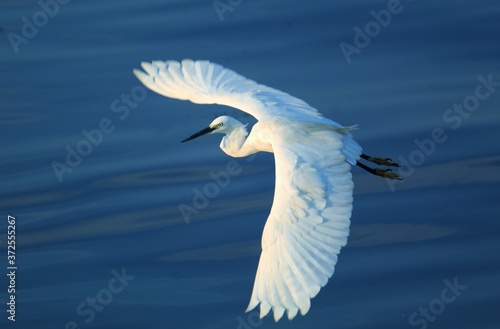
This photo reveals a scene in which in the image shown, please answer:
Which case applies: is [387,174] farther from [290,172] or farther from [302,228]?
[302,228]

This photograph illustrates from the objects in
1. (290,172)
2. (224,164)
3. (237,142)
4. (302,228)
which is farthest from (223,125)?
(302,228)

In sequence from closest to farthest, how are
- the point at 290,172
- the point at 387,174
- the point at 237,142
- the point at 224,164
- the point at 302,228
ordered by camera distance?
the point at 302,228 → the point at 290,172 → the point at 237,142 → the point at 387,174 → the point at 224,164

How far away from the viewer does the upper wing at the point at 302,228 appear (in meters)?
5.16

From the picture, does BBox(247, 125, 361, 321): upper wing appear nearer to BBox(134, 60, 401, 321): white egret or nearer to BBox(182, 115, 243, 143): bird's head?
BBox(134, 60, 401, 321): white egret

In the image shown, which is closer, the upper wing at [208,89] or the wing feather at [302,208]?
the wing feather at [302,208]

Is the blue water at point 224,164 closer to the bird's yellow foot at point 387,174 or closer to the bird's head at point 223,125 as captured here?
the bird's yellow foot at point 387,174

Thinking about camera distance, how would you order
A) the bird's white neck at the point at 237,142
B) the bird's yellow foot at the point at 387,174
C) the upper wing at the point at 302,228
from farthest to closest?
1. the bird's yellow foot at the point at 387,174
2. the bird's white neck at the point at 237,142
3. the upper wing at the point at 302,228

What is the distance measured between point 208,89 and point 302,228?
7.45 ft

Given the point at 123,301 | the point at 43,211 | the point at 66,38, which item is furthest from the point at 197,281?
the point at 66,38

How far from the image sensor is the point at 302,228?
217 inches

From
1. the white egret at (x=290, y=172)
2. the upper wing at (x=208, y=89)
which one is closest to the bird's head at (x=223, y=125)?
the white egret at (x=290, y=172)

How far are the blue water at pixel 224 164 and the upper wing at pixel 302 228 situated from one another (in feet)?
3.26

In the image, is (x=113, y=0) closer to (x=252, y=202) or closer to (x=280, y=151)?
(x=252, y=202)

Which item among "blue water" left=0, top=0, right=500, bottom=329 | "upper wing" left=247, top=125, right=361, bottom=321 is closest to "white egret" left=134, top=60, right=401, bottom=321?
"upper wing" left=247, top=125, right=361, bottom=321
